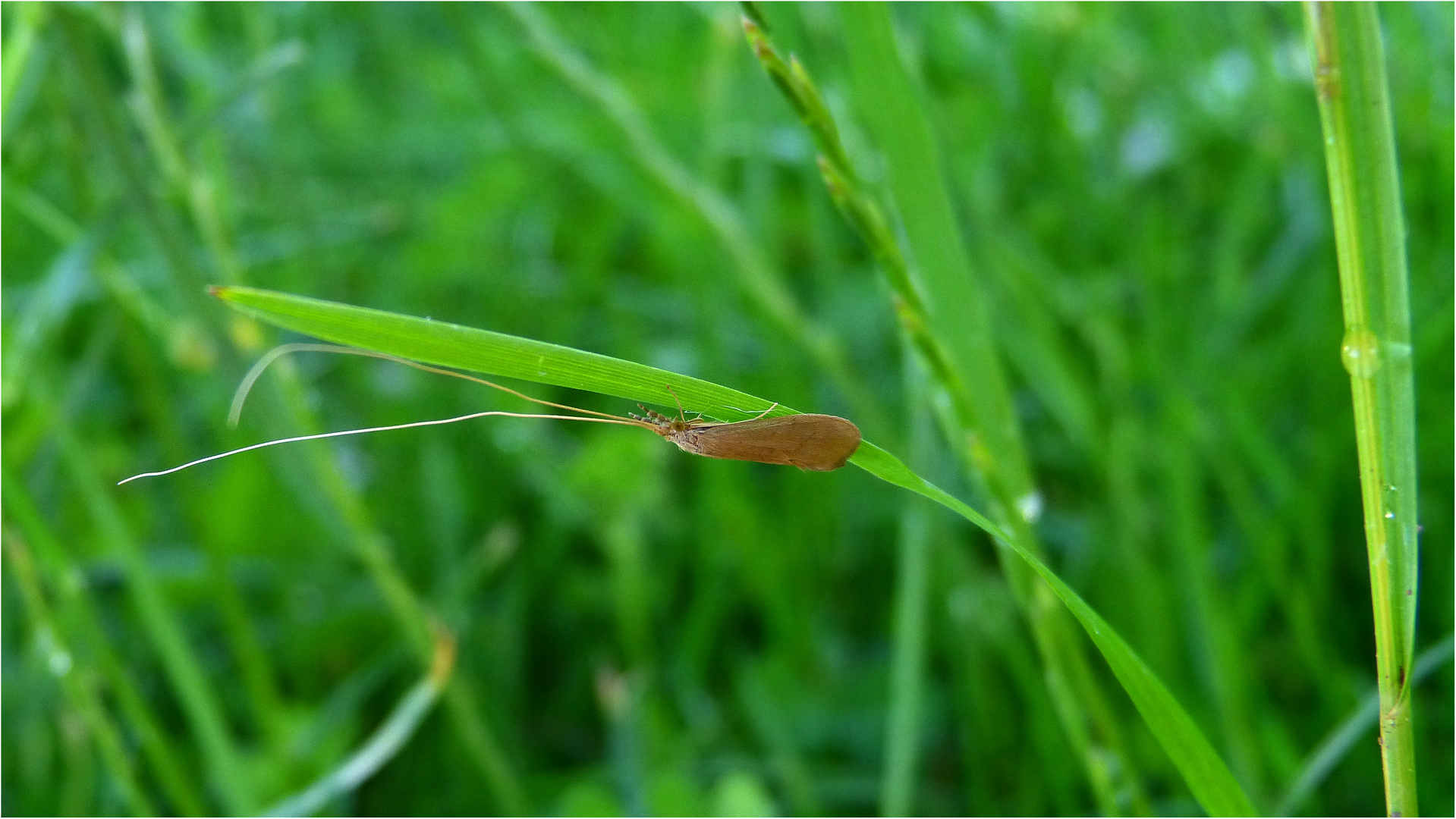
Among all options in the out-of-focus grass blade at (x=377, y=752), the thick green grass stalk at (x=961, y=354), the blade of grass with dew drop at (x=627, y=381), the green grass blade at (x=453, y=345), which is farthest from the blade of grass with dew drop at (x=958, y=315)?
the out-of-focus grass blade at (x=377, y=752)

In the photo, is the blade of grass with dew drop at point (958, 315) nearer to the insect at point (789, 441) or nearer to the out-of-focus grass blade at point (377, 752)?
the insect at point (789, 441)

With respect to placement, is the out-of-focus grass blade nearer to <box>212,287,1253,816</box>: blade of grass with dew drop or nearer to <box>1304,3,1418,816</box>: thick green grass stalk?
<box>212,287,1253,816</box>: blade of grass with dew drop

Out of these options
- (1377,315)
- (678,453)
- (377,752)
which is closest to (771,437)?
(1377,315)

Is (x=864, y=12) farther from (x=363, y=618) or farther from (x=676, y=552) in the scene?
(x=363, y=618)

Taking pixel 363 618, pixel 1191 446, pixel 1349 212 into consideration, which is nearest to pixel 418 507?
pixel 363 618

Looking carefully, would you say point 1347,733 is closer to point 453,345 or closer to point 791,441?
point 791,441

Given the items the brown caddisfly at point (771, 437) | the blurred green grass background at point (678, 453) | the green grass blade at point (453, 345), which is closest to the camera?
the green grass blade at point (453, 345)
